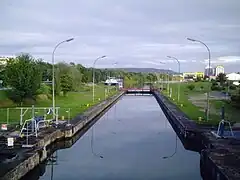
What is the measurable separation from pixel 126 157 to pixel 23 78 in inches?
946

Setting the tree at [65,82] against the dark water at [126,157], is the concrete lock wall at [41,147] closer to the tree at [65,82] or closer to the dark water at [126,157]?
the dark water at [126,157]

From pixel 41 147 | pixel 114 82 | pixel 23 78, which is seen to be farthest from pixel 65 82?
pixel 114 82

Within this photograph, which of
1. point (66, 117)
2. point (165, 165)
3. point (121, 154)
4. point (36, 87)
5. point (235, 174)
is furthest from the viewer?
point (36, 87)

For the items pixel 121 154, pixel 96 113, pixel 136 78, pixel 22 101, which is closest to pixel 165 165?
pixel 121 154

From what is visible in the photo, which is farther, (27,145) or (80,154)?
(80,154)

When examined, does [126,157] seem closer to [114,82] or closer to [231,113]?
[231,113]

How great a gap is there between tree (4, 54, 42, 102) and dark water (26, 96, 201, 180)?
38.3 ft

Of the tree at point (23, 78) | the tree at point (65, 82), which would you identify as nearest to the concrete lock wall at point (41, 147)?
the tree at point (23, 78)

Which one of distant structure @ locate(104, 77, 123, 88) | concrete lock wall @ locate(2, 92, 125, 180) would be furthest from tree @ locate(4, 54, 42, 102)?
distant structure @ locate(104, 77, 123, 88)

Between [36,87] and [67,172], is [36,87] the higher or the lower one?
the higher one

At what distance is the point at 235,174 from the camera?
16.1m

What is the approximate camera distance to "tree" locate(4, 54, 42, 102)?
45.5 meters

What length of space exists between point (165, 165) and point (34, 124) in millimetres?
9289

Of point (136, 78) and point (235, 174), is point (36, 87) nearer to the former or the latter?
point (235, 174)
